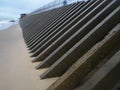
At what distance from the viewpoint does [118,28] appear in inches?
86.4

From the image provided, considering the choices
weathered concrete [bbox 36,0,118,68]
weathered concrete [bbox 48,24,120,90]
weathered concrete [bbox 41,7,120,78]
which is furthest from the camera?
weathered concrete [bbox 36,0,118,68]

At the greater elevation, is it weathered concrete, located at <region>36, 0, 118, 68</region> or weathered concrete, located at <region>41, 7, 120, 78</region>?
weathered concrete, located at <region>36, 0, 118, 68</region>

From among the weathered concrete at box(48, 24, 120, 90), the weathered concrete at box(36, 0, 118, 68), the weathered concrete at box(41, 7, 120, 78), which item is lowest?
the weathered concrete at box(48, 24, 120, 90)

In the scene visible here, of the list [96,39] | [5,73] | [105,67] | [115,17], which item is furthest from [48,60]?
[105,67]

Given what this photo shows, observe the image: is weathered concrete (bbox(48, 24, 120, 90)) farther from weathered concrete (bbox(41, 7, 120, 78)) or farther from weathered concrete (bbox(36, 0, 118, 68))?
weathered concrete (bbox(36, 0, 118, 68))

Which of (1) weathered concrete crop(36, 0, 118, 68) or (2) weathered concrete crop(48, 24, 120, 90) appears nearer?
(2) weathered concrete crop(48, 24, 120, 90)

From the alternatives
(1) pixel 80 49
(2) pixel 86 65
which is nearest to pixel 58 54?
(1) pixel 80 49

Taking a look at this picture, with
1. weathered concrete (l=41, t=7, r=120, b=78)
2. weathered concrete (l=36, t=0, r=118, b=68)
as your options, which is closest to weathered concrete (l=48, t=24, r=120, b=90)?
weathered concrete (l=41, t=7, r=120, b=78)

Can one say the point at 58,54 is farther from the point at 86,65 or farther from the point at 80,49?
the point at 86,65

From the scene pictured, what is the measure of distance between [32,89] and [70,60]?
0.46 m

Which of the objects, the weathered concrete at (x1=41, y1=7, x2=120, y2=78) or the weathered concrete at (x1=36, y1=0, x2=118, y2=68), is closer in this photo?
the weathered concrete at (x1=41, y1=7, x2=120, y2=78)

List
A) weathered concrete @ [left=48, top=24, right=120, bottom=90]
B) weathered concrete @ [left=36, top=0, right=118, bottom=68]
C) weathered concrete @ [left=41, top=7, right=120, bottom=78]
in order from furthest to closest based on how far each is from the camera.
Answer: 1. weathered concrete @ [left=36, top=0, right=118, bottom=68]
2. weathered concrete @ [left=41, top=7, right=120, bottom=78]
3. weathered concrete @ [left=48, top=24, right=120, bottom=90]

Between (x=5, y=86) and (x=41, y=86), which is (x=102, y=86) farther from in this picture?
(x=5, y=86)

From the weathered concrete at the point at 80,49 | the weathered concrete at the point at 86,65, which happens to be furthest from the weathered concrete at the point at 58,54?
the weathered concrete at the point at 86,65
